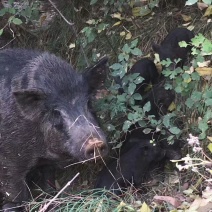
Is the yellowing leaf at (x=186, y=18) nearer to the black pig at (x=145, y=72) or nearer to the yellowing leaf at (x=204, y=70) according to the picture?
the black pig at (x=145, y=72)

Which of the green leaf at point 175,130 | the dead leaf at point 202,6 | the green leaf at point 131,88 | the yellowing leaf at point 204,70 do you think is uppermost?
the dead leaf at point 202,6

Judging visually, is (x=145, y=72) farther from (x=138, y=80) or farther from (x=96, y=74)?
(x=96, y=74)

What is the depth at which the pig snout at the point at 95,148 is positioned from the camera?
193 inches

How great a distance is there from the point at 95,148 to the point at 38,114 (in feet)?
2.54

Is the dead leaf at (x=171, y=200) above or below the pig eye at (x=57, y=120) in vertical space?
below

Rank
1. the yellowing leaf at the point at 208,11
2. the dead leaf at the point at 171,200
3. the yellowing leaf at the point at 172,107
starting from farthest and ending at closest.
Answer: the yellowing leaf at the point at 208,11
the yellowing leaf at the point at 172,107
the dead leaf at the point at 171,200

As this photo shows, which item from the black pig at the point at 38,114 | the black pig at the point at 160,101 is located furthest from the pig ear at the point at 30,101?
the black pig at the point at 160,101

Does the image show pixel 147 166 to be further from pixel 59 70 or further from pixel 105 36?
pixel 105 36

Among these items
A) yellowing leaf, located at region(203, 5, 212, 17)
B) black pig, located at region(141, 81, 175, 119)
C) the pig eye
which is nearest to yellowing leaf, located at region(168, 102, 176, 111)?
black pig, located at region(141, 81, 175, 119)

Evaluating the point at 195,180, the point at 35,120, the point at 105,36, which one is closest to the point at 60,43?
the point at 105,36

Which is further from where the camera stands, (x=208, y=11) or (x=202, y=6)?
(x=202, y=6)

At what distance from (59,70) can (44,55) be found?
0.31 m

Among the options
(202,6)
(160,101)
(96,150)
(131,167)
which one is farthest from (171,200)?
(202,6)

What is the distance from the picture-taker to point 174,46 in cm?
641
